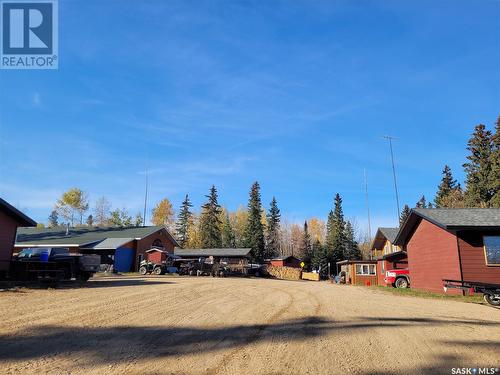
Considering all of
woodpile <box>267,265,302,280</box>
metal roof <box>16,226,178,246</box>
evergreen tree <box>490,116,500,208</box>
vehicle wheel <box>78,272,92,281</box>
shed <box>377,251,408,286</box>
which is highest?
evergreen tree <box>490,116,500,208</box>

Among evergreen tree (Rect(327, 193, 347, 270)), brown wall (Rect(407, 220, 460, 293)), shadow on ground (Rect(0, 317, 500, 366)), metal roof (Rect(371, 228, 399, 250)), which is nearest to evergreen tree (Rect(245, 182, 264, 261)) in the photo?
evergreen tree (Rect(327, 193, 347, 270))

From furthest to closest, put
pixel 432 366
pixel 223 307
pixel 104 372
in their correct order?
pixel 223 307 < pixel 432 366 < pixel 104 372

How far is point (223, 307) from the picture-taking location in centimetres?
1262

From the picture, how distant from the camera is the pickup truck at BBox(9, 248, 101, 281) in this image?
21.1 metres

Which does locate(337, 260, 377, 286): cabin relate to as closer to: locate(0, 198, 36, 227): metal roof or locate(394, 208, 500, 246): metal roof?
locate(394, 208, 500, 246): metal roof

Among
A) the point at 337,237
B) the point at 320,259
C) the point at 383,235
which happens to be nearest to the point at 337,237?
Result: the point at 337,237

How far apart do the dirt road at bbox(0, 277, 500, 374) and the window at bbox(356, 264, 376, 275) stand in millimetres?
31661

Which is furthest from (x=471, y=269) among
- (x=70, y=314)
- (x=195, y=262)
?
(x=195, y=262)

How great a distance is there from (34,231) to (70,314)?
4658cm

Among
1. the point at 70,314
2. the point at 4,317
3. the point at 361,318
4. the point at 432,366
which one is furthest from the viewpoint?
the point at 361,318

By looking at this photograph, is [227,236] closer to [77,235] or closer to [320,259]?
[320,259]

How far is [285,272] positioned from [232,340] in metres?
50.9

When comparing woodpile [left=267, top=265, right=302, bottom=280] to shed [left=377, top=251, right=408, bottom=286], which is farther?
woodpile [left=267, top=265, right=302, bottom=280]

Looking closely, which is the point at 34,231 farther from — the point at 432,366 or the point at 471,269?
the point at 432,366
